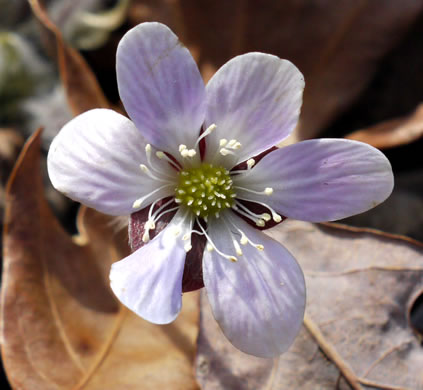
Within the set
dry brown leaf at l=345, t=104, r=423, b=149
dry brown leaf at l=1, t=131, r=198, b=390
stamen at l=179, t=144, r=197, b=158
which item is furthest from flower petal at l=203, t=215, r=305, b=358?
dry brown leaf at l=345, t=104, r=423, b=149

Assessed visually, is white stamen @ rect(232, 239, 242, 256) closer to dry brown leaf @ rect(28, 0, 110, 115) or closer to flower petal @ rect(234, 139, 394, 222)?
flower petal @ rect(234, 139, 394, 222)

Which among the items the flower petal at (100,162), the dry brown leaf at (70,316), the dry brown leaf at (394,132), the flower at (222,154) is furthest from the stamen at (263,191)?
the dry brown leaf at (394,132)

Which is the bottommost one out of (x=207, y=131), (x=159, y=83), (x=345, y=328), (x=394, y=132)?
(x=345, y=328)

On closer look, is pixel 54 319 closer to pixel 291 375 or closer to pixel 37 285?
pixel 37 285

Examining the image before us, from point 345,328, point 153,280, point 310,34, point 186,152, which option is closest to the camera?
point 153,280

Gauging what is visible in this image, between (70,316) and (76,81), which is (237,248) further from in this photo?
(76,81)

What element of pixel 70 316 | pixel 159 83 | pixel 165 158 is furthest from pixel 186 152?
pixel 70 316
